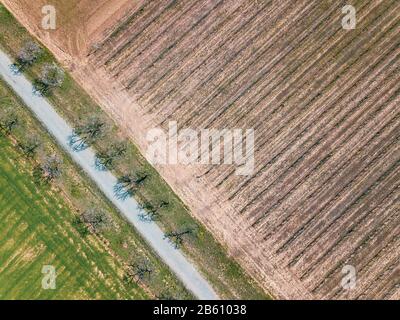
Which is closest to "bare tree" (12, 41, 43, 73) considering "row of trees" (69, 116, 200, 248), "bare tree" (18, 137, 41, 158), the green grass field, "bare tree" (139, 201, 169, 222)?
"bare tree" (18, 137, 41, 158)

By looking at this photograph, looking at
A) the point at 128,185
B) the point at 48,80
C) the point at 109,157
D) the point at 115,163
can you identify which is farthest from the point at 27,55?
the point at 128,185

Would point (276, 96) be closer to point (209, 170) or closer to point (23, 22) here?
point (209, 170)

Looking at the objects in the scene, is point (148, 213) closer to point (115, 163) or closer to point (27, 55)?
point (115, 163)

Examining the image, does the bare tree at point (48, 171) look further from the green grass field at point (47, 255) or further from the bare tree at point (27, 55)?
the bare tree at point (27, 55)

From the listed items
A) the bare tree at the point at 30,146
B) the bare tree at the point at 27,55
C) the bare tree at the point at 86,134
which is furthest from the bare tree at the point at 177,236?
the bare tree at the point at 27,55

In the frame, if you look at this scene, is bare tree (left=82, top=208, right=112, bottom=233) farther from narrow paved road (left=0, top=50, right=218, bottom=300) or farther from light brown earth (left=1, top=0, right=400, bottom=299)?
light brown earth (left=1, top=0, right=400, bottom=299)

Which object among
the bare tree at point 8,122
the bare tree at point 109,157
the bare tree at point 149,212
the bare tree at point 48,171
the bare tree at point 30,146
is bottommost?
the bare tree at point 149,212
